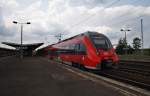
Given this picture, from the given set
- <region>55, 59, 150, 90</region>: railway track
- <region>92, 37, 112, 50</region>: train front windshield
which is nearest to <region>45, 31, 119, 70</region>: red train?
<region>92, 37, 112, 50</region>: train front windshield

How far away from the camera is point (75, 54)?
24.0 meters

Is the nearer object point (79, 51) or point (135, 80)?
point (135, 80)

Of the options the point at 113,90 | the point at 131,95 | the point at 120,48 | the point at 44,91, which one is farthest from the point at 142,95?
the point at 120,48

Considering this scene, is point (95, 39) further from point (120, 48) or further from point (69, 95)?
point (120, 48)

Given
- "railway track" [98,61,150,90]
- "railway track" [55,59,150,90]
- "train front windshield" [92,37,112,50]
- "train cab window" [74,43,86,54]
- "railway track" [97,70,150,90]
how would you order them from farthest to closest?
"train cab window" [74,43,86,54] < "train front windshield" [92,37,112,50] < "railway track" [98,61,150,90] < "railway track" [55,59,150,90] < "railway track" [97,70,150,90]

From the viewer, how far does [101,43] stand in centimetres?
→ 2030

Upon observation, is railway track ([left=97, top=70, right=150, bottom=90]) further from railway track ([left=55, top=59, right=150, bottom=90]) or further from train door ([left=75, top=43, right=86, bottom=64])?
train door ([left=75, top=43, right=86, bottom=64])

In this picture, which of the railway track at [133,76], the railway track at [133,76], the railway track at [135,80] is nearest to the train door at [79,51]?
the railway track at [133,76]

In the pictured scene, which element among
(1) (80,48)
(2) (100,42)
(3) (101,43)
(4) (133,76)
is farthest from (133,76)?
(1) (80,48)

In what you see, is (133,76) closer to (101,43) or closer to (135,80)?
(135,80)

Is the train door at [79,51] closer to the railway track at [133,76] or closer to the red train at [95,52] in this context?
the red train at [95,52]

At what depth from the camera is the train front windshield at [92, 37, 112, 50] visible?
65.4 ft

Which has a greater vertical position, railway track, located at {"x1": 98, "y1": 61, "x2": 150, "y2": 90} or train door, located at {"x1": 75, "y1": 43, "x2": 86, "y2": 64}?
train door, located at {"x1": 75, "y1": 43, "x2": 86, "y2": 64}

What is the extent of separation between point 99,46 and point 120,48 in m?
78.4
